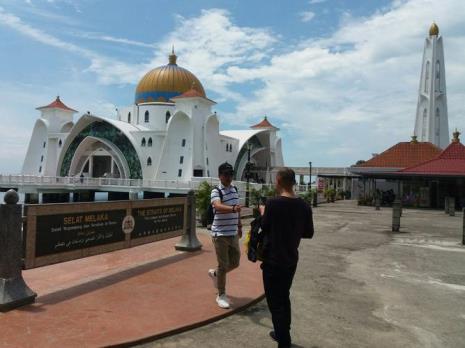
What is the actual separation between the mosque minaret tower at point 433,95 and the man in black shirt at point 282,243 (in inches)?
2024

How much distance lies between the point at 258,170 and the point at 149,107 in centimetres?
1930

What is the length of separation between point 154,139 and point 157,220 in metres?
44.4

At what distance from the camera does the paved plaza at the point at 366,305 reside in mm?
4188

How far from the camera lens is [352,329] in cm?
448

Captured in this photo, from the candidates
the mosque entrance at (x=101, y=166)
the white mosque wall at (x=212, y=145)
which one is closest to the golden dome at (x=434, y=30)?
the white mosque wall at (x=212, y=145)

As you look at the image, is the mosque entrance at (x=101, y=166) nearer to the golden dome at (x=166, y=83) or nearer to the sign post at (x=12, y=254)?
the golden dome at (x=166, y=83)

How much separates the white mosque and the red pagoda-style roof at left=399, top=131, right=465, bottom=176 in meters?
19.4

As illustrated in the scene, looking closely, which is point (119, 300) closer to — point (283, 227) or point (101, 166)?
point (283, 227)

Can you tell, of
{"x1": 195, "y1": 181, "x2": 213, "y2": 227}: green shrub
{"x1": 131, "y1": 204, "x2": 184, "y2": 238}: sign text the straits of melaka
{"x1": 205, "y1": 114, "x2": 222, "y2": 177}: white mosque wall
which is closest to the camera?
{"x1": 131, "y1": 204, "x2": 184, "y2": 238}: sign text the straits of melaka

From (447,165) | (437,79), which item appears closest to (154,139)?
(447,165)

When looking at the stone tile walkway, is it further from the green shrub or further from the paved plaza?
the green shrub

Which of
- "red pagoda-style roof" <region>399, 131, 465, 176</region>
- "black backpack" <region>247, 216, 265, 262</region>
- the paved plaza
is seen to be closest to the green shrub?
the paved plaza

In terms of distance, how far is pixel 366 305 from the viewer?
17.6 feet

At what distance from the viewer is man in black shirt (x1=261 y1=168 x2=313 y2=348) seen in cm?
368
